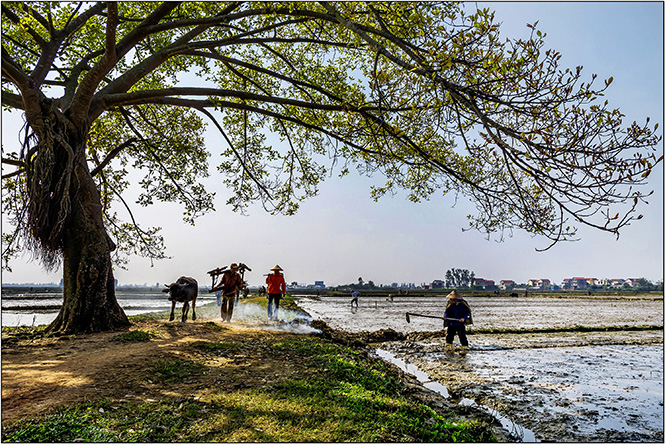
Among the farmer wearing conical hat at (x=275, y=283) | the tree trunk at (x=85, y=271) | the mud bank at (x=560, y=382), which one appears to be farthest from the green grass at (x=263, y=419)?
the farmer wearing conical hat at (x=275, y=283)

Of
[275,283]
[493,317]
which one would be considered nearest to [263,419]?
[275,283]

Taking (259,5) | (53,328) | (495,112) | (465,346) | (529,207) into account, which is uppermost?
(259,5)

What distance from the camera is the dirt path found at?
5299mm

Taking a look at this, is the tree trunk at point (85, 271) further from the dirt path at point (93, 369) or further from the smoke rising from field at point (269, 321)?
the smoke rising from field at point (269, 321)

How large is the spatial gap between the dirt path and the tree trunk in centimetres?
96

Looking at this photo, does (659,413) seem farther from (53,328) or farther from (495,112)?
(53,328)

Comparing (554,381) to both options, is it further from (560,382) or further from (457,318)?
(457,318)

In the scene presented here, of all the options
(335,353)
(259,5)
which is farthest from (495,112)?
(259,5)

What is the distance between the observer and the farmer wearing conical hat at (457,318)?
13571mm

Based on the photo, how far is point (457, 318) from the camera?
13.8 meters

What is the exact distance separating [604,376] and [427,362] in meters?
4.35

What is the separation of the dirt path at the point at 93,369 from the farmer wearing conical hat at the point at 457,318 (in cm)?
713

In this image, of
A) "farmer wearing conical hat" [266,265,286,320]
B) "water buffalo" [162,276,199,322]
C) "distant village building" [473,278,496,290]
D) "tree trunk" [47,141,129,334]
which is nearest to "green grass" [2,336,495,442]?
"tree trunk" [47,141,129,334]

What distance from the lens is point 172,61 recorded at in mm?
15789
